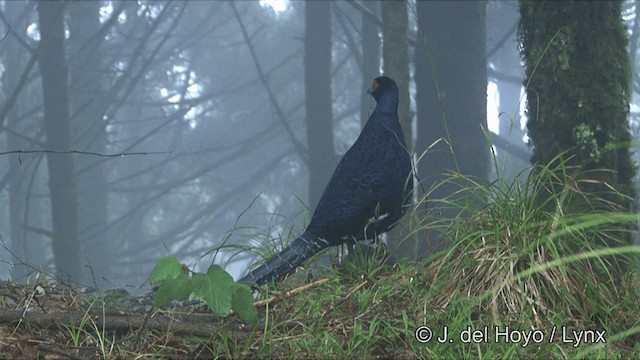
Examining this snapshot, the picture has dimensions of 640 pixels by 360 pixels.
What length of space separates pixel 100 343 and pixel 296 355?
2.97ft

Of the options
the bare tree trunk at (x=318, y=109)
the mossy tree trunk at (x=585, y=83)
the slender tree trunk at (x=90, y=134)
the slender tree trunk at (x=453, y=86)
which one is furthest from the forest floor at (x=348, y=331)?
the slender tree trunk at (x=90, y=134)

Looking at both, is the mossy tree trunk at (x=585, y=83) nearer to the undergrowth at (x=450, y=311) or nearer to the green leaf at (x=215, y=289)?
the undergrowth at (x=450, y=311)

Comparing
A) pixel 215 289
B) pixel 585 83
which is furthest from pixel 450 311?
pixel 585 83

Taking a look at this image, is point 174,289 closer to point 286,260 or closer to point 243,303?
point 243,303

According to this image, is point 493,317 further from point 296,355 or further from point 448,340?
point 296,355

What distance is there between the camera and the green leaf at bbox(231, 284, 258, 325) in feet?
11.3

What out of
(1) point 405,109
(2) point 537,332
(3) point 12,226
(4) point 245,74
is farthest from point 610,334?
(4) point 245,74

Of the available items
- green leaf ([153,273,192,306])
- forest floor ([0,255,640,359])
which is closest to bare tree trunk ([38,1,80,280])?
forest floor ([0,255,640,359])

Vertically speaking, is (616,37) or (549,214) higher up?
(616,37)

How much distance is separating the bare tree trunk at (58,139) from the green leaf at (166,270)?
8.29 meters

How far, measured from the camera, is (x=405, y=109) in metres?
8.02

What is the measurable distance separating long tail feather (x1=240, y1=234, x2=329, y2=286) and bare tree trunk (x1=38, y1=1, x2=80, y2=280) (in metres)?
7.34

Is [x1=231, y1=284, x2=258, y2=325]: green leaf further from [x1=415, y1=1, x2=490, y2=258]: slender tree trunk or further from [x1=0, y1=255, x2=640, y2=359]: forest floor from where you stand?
[x1=415, y1=1, x2=490, y2=258]: slender tree trunk

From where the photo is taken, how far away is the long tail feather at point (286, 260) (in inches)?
174
